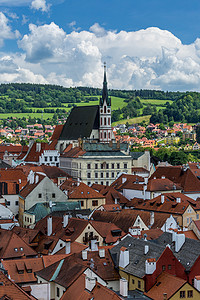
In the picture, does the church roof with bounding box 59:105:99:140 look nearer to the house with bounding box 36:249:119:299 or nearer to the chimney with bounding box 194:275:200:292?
the house with bounding box 36:249:119:299

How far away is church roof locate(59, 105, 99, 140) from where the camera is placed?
6294 inches

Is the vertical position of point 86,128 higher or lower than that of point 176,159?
higher

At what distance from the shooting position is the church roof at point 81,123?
160 meters

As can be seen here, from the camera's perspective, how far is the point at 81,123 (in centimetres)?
16512

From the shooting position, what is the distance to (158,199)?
93875 mm

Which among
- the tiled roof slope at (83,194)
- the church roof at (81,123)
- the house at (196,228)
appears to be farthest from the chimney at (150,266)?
the church roof at (81,123)

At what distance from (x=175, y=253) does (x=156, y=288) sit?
8.10 meters

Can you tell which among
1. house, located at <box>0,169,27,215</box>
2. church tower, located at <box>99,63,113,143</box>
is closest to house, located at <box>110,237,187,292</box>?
house, located at <box>0,169,27,215</box>

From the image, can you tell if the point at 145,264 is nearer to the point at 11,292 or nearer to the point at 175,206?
the point at 11,292

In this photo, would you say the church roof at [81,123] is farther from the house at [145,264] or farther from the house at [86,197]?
the house at [145,264]

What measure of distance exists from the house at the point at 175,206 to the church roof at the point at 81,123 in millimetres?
62501

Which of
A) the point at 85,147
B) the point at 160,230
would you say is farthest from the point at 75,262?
the point at 85,147

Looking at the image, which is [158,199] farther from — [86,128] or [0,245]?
[86,128]

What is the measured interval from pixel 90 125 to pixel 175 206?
7286 centimetres
